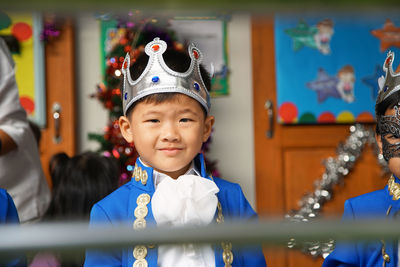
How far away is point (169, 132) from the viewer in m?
1.22

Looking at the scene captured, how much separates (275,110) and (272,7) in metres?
2.90

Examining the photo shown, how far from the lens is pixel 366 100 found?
3080 mm

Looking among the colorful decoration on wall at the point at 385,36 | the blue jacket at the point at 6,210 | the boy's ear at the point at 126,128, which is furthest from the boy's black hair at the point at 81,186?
the colorful decoration on wall at the point at 385,36

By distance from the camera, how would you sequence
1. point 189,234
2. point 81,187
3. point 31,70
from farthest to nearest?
point 31,70 < point 81,187 < point 189,234

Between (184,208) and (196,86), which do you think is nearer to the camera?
(184,208)

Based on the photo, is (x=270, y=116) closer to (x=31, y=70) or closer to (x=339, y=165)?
(x=339, y=165)

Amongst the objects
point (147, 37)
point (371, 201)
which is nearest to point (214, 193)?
point (371, 201)

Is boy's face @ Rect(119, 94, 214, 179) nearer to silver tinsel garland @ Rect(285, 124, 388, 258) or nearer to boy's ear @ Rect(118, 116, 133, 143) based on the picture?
boy's ear @ Rect(118, 116, 133, 143)

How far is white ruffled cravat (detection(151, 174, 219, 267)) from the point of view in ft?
3.76

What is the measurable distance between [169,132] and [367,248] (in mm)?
540

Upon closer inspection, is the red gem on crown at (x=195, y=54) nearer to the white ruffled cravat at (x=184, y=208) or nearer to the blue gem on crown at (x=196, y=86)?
the blue gem on crown at (x=196, y=86)

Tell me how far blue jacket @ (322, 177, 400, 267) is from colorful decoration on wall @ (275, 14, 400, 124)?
5.87ft

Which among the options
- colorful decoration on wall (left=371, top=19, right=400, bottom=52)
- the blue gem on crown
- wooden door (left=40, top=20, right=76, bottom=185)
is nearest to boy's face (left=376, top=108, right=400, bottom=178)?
the blue gem on crown

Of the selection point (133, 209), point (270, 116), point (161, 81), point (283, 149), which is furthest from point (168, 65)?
point (283, 149)
